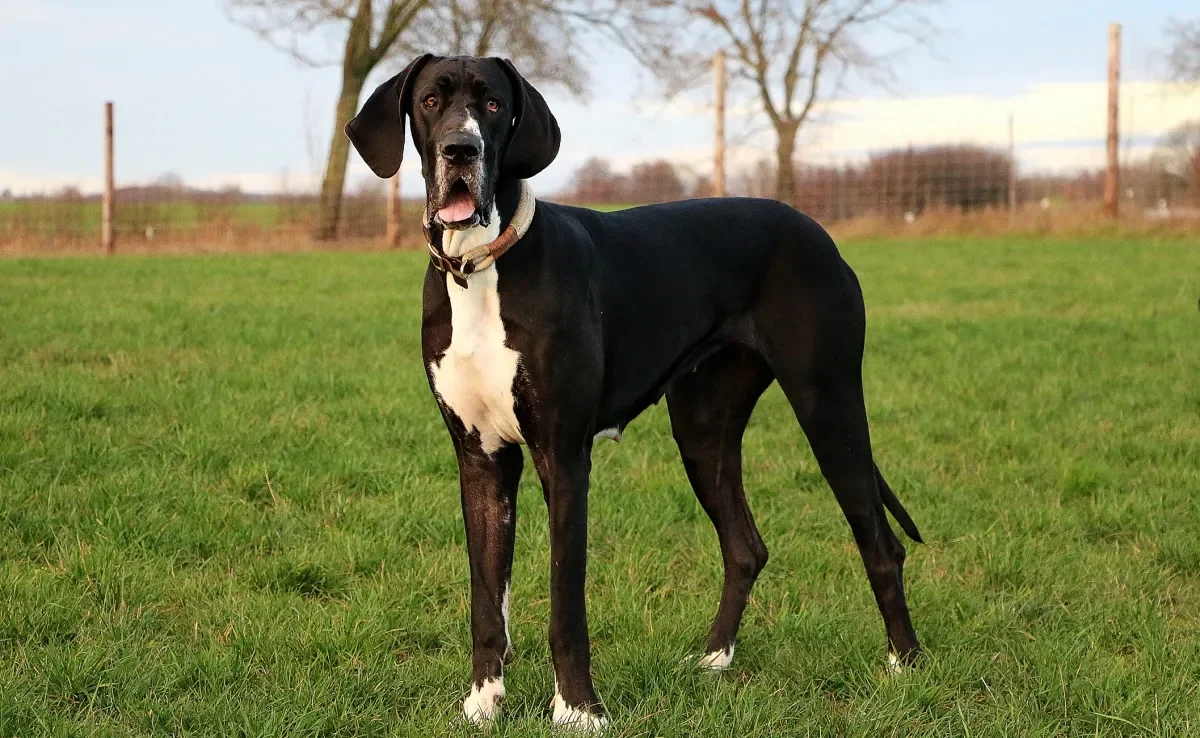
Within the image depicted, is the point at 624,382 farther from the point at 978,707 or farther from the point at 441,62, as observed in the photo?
the point at 978,707

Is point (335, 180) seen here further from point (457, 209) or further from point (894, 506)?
point (457, 209)

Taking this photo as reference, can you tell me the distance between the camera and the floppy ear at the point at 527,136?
277cm

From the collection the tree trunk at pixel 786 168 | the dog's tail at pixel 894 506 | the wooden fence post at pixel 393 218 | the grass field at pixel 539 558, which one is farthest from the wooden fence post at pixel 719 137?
the dog's tail at pixel 894 506

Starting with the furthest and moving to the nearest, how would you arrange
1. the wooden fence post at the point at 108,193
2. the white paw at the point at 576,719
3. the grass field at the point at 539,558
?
the wooden fence post at the point at 108,193 < the grass field at the point at 539,558 < the white paw at the point at 576,719

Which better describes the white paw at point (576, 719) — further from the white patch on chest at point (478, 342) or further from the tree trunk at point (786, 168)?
the tree trunk at point (786, 168)

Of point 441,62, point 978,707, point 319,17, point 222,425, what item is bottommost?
point 978,707

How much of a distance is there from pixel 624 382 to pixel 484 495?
455 millimetres

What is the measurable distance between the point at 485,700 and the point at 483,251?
114cm

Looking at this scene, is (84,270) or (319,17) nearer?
(84,270)

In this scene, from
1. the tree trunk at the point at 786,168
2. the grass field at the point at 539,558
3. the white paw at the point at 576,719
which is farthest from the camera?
the tree trunk at the point at 786,168

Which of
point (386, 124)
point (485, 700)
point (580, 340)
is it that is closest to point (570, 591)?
point (485, 700)

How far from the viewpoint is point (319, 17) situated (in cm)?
2311

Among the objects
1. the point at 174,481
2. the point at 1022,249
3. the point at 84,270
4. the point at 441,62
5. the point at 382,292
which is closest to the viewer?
the point at 441,62

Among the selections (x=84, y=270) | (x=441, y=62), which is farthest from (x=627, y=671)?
(x=84, y=270)
